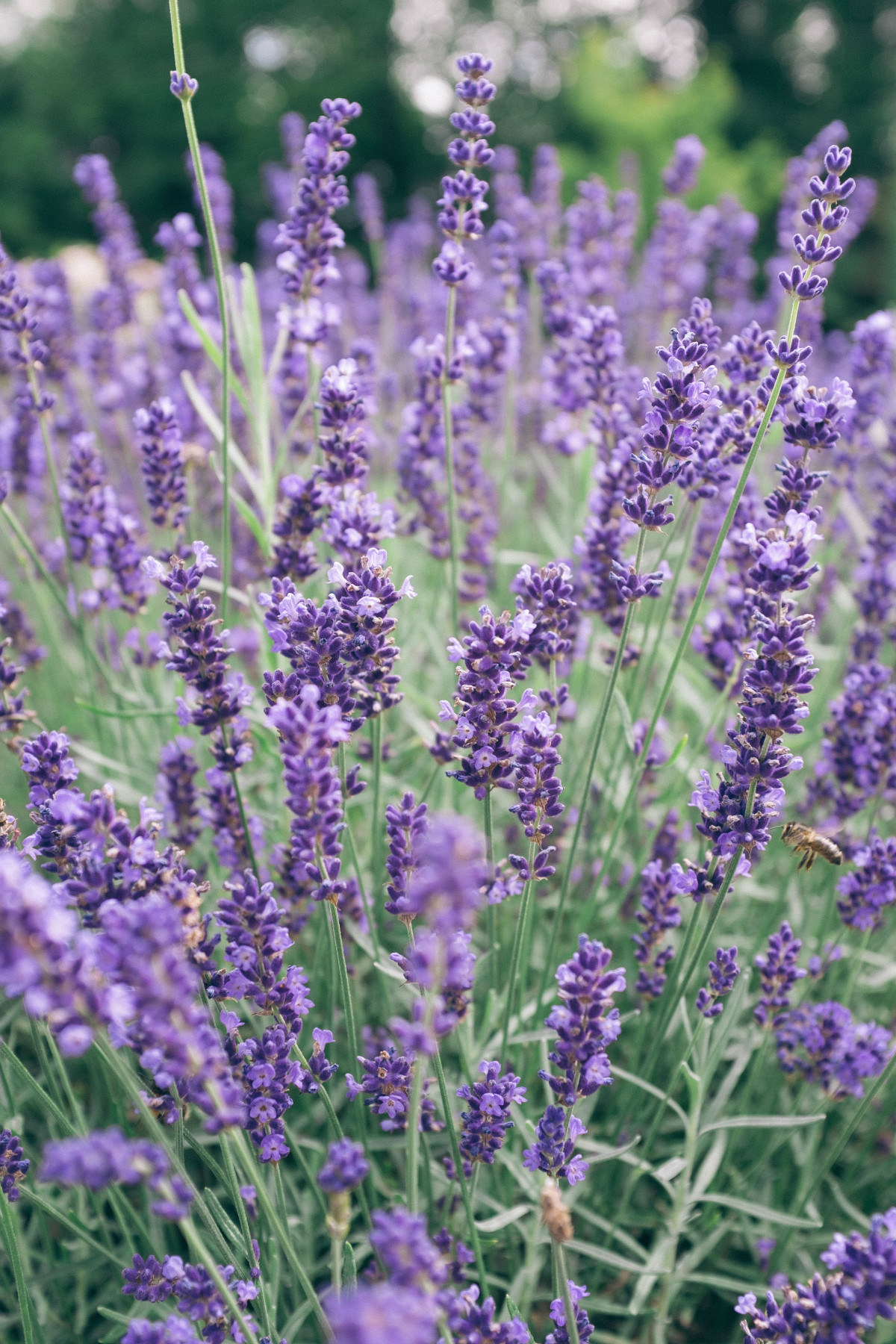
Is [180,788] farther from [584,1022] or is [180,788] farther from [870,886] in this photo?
[870,886]

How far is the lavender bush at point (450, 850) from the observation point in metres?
1.34

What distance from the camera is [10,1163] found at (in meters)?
1.57

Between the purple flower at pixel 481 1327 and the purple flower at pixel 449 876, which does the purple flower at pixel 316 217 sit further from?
the purple flower at pixel 481 1327

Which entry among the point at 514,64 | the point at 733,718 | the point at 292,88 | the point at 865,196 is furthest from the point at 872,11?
the point at 733,718

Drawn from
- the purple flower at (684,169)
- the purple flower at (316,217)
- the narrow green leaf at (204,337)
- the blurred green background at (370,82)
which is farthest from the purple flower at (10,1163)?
the blurred green background at (370,82)

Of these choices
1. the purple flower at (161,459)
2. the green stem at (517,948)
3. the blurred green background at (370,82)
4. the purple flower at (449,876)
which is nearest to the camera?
the purple flower at (449,876)

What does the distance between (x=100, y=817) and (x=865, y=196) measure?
4.78 m

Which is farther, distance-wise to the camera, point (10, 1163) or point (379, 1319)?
point (10, 1163)

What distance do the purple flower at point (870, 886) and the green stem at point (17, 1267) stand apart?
A: 1.77m

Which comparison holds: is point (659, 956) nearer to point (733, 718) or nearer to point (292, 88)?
point (733, 718)

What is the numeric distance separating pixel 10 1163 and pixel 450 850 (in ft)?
3.81

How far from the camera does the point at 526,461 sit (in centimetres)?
541

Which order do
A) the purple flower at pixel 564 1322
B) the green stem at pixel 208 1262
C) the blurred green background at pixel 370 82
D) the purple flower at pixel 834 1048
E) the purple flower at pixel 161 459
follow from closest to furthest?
the green stem at pixel 208 1262 → the purple flower at pixel 564 1322 → the purple flower at pixel 834 1048 → the purple flower at pixel 161 459 → the blurred green background at pixel 370 82

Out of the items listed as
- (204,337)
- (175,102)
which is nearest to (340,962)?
(204,337)
